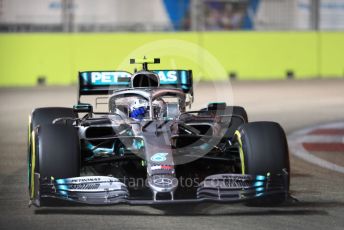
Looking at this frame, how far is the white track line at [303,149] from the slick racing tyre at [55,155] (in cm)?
371

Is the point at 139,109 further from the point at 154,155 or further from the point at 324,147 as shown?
the point at 324,147

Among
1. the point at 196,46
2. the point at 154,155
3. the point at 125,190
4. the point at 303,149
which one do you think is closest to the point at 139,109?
the point at 154,155

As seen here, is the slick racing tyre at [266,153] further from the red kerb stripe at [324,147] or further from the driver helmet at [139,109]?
the red kerb stripe at [324,147]

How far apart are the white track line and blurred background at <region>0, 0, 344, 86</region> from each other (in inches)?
441

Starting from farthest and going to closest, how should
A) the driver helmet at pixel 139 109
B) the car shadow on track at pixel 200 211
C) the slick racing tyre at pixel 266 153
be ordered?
the driver helmet at pixel 139 109
the slick racing tyre at pixel 266 153
the car shadow on track at pixel 200 211

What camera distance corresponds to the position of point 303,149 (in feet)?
42.0

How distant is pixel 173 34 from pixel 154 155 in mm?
21634

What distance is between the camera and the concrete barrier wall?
1099 inches

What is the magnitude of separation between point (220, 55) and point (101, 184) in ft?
72.4

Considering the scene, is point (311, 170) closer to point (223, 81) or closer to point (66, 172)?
point (66, 172)

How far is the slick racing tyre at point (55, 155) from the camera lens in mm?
7902

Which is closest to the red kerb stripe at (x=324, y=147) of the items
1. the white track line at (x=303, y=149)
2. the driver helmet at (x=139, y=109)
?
the white track line at (x=303, y=149)

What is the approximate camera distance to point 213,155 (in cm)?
888

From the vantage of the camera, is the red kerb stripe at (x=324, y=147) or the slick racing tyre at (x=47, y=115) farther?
the red kerb stripe at (x=324, y=147)
